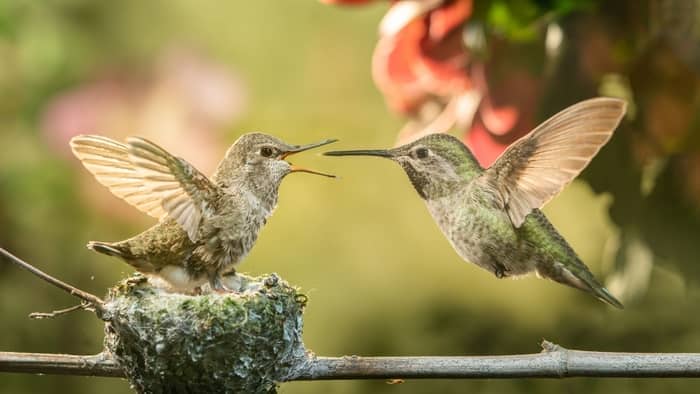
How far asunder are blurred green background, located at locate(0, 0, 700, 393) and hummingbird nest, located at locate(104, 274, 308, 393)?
96 millimetres

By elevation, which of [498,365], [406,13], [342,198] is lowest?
[498,365]

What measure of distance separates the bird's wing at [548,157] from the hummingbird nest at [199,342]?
1.32 feet

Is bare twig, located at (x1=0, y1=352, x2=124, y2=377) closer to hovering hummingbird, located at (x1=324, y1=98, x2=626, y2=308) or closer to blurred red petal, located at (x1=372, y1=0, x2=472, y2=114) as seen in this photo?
hovering hummingbird, located at (x1=324, y1=98, x2=626, y2=308)

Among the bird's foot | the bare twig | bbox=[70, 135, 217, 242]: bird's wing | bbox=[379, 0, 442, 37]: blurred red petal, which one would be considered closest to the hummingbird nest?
the bird's foot

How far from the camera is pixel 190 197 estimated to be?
4.31ft

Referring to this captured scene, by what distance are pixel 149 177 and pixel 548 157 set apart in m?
0.43

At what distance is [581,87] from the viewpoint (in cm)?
168

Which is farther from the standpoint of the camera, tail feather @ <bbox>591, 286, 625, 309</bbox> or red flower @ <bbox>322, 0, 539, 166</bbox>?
red flower @ <bbox>322, 0, 539, 166</bbox>

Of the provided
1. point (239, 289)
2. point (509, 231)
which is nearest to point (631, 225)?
point (509, 231)

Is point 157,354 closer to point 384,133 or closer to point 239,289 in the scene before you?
point 239,289

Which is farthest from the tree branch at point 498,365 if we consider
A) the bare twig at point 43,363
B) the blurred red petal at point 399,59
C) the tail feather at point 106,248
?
the blurred red petal at point 399,59

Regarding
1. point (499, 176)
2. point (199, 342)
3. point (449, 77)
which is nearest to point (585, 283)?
point (499, 176)

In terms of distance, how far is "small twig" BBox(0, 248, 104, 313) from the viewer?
3.93ft

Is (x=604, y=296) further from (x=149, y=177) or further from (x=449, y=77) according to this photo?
(x=149, y=177)
